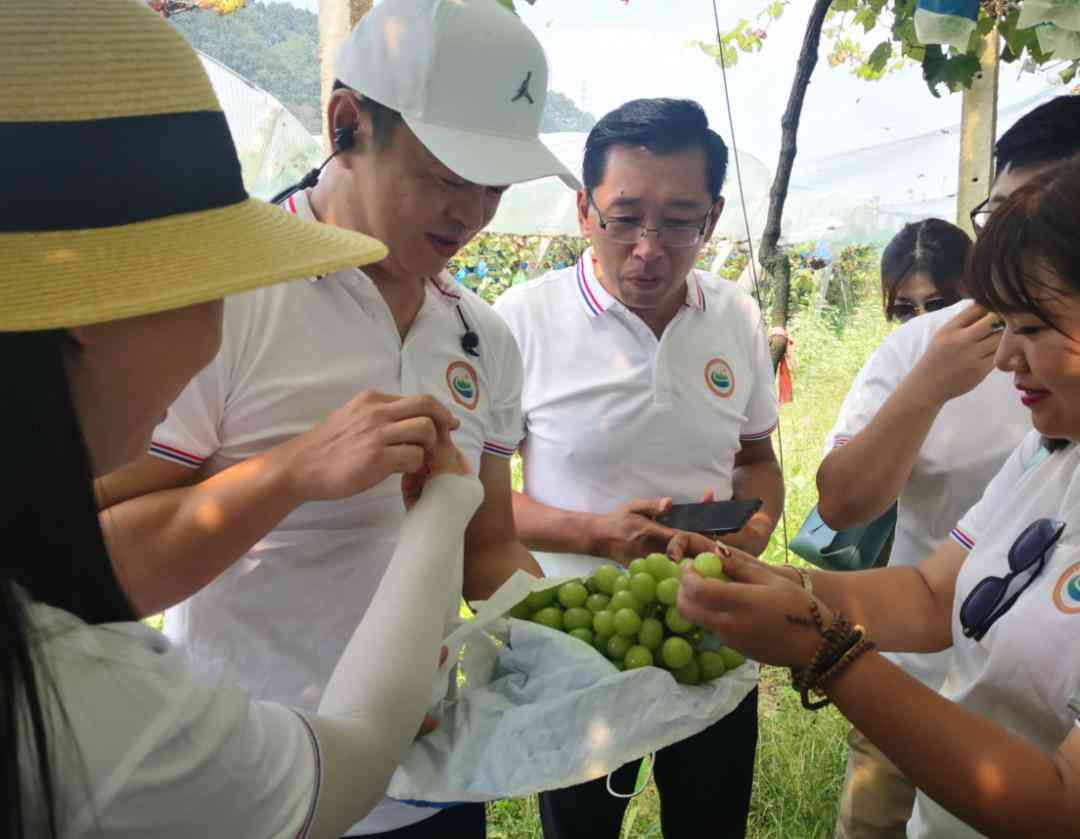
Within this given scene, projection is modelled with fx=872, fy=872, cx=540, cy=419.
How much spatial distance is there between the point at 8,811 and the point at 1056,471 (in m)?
1.65

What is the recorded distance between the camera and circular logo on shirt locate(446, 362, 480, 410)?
72.7 inches

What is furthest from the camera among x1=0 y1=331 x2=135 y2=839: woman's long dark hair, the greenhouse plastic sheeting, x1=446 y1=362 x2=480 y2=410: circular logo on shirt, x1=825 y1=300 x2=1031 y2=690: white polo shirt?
the greenhouse plastic sheeting

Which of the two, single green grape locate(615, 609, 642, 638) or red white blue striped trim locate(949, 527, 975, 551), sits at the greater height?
red white blue striped trim locate(949, 527, 975, 551)

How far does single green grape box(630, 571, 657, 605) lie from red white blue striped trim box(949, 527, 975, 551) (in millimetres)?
699

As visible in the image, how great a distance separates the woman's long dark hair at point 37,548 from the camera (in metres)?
0.75

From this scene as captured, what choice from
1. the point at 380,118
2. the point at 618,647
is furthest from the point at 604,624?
the point at 380,118

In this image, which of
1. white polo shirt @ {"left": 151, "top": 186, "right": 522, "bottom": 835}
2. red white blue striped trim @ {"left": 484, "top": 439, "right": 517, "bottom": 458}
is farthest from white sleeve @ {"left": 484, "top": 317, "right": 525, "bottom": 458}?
white polo shirt @ {"left": 151, "top": 186, "right": 522, "bottom": 835}

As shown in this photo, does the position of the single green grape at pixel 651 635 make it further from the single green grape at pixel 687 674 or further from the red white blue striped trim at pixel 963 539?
the red white blue striped trim at pixel 963 539

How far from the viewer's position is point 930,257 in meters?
3.21

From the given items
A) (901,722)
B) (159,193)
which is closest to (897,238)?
(901,722)

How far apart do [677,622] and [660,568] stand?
6.4 inches

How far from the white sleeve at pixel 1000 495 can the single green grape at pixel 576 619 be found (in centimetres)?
80

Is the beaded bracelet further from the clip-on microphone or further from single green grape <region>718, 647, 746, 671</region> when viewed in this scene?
the clip-on microphone

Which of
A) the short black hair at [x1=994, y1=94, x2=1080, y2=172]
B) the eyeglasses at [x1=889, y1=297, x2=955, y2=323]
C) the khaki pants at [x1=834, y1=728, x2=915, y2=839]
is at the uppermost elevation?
the short black hair at [x1=994, y1=94, x2=1080, y2=172]
